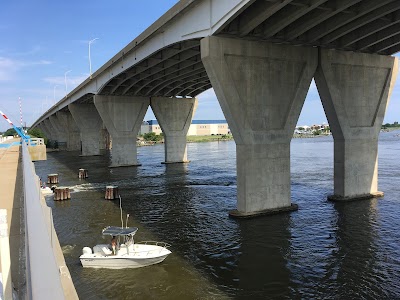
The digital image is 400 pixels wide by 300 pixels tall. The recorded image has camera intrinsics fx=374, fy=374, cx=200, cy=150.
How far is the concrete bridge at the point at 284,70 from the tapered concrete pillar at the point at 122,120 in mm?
23203

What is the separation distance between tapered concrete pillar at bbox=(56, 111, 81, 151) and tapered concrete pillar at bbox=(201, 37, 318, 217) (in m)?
91.4

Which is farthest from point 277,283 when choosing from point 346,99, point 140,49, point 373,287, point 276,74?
point 140,49

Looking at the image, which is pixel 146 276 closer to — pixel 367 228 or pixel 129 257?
pixel 129 257

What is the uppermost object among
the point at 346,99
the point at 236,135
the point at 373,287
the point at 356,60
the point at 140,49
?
the point at 140,49

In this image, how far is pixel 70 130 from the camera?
108 m

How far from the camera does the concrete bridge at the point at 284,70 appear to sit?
2231 centimetres

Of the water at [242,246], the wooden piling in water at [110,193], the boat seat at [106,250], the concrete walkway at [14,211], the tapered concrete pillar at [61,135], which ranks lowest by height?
the water at [242,246]

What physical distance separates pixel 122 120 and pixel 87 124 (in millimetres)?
28013

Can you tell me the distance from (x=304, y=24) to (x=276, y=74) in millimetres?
3472

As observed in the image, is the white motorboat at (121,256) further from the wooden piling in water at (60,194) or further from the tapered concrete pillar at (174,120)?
the tapered concrete pillar at (174,120)

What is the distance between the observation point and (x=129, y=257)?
16.2m

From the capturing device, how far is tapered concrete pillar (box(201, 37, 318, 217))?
22.9 m

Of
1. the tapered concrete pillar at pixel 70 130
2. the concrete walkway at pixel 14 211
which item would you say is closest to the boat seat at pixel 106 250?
the concrete walkway at pixel 14 211

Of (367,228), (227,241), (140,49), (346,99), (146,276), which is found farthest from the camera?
(140,49)
